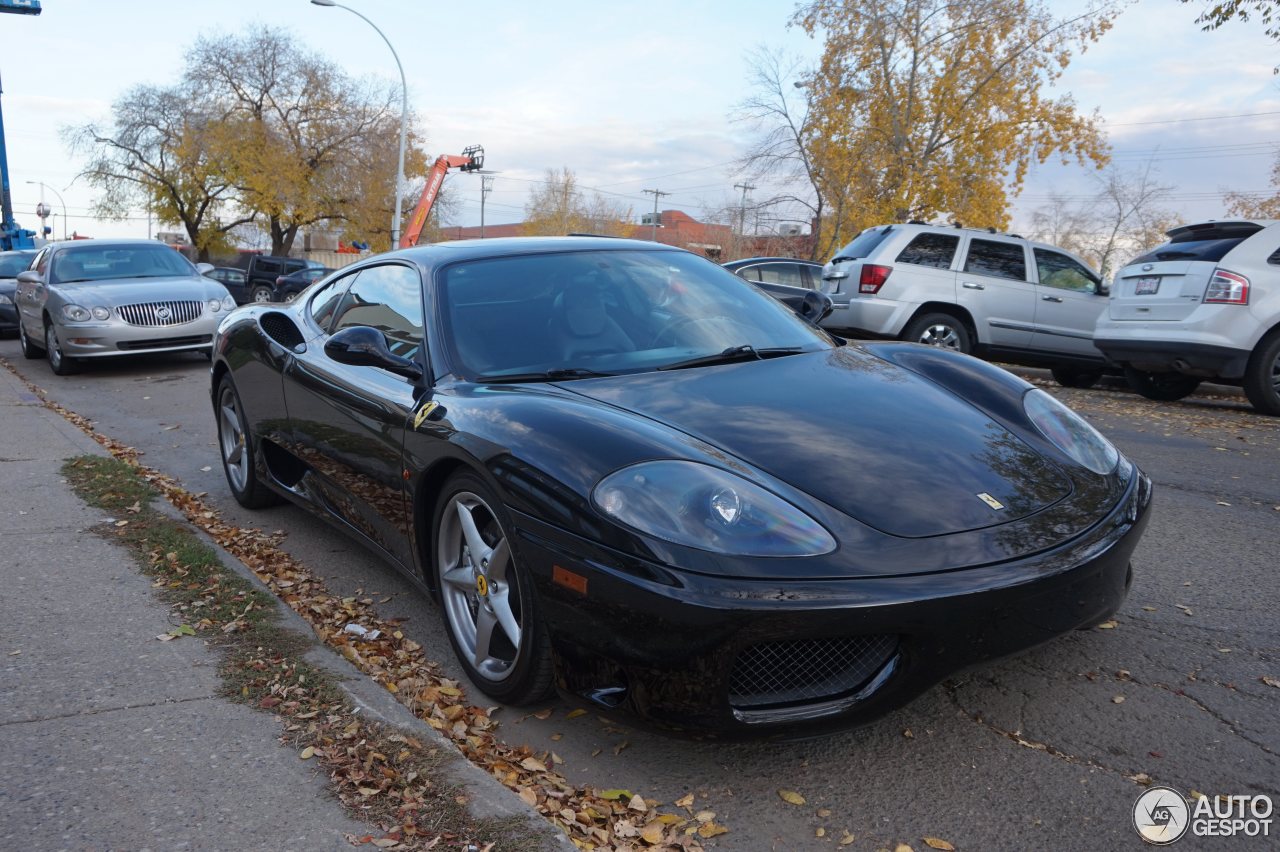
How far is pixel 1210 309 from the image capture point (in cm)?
826

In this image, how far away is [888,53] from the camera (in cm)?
2427

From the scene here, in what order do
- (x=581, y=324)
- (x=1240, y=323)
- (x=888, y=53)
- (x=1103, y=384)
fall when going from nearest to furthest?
(x=581, y=324) < (x=1240, y=323) < (x=1103, y=384) < (x=888, y=53)

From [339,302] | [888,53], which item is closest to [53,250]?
[339,302]

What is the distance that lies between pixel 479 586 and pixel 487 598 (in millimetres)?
61

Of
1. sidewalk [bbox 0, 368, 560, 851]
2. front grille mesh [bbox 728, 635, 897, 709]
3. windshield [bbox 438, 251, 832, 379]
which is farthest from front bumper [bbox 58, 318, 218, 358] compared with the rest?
front grille mesh [bbox 728, 635, 897, 709]

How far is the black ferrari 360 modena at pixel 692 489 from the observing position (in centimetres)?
228

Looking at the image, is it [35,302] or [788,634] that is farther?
[35,302]

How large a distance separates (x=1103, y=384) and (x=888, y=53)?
15.1 metres

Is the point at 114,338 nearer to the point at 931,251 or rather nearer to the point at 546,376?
the point at 931,251

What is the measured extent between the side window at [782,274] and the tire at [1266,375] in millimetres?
6785

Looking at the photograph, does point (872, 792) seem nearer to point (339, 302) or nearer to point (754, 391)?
point (754, 391)

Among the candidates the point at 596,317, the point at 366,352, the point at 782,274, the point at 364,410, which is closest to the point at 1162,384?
the point at 782,274

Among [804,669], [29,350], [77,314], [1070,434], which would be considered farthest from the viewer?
[29,350]

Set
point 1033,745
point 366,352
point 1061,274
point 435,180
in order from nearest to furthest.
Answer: point 1033,745 → point 366,352 → point 1061,274 → point 435,180
